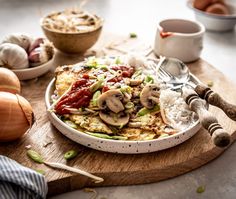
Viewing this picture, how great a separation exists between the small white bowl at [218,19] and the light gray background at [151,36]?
0.04 metres

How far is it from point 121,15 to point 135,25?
0.19 m

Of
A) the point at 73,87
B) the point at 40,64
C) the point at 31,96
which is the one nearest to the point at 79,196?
the point at 73,87

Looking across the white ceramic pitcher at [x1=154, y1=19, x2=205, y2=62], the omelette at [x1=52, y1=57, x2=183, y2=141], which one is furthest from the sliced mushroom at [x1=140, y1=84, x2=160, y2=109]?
the white ceramic pitcher at [x1=154, y1=19, x2=205, y2=62]

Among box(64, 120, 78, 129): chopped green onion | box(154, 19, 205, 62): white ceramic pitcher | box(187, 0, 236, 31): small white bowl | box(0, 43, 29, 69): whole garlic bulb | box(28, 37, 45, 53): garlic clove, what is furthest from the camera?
box(187, 0, 236, 31): small white bowl

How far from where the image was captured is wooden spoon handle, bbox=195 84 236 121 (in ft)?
4.56

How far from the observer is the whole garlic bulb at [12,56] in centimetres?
168

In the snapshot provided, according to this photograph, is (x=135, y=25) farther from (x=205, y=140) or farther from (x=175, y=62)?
(x=205, y=140)

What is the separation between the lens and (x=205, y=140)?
1.46m

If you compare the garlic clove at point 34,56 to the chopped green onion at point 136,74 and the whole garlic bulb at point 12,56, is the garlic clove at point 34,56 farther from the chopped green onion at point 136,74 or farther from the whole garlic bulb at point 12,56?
the chopped green onion at point 136,74

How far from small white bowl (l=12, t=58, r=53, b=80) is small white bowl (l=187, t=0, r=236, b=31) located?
96 cm

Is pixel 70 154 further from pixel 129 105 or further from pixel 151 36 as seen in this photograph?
pixel 151 36

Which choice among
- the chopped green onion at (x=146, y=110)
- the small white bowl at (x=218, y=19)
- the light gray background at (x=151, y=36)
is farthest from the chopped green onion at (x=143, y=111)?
the small white bowl at (x=218, y=19)

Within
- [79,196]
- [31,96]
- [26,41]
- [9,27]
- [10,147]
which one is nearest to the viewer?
A: [79,196]

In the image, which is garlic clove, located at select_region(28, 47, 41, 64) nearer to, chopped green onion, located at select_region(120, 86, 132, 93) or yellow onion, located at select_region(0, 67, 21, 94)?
yellow onion, located at select_region(0, 67, 21, 94)
